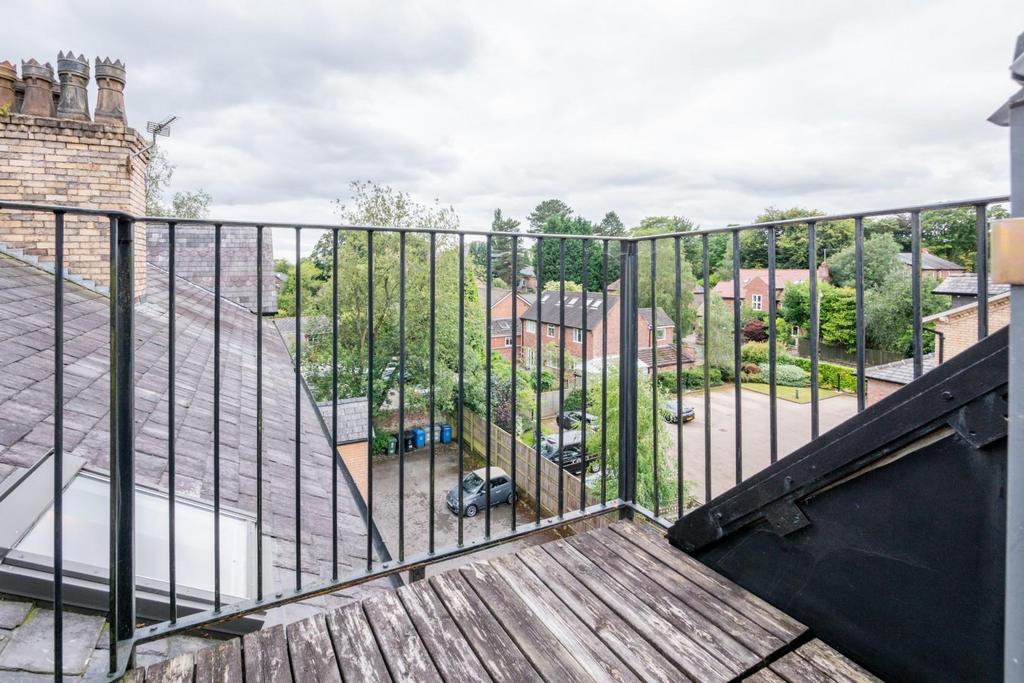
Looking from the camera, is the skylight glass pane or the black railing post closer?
the black railing post

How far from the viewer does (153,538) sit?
162 centimetres

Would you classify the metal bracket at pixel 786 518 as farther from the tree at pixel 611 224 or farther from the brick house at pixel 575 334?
the tree at pixel 611 224

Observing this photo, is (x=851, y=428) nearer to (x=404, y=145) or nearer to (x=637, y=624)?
(x=637, y=624)

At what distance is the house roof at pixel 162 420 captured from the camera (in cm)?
198

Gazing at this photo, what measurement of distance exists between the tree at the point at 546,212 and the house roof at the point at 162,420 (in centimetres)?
4561

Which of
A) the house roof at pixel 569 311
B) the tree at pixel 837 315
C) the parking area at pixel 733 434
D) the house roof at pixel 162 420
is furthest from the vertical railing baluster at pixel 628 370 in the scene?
the house roof at pixel 569 311

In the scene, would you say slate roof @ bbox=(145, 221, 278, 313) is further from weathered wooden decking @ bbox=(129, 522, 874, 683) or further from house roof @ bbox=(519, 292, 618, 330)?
house roof @ bbox=(519, 292, 618, 330)

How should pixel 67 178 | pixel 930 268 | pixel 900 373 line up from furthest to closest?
1. pixel 67 178
2. pixel 900 373
3. pixel 930 268

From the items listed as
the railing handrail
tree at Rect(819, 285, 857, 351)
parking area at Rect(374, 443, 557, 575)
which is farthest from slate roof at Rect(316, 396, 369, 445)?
the railing handrail

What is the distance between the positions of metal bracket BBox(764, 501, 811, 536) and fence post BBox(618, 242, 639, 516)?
68cm

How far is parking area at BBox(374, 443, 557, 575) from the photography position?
9.13 meters

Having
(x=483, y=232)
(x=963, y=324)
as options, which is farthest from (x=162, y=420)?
(x=963, y=324)

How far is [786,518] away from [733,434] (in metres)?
13.0

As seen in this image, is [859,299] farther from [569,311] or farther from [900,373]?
[569,311]
